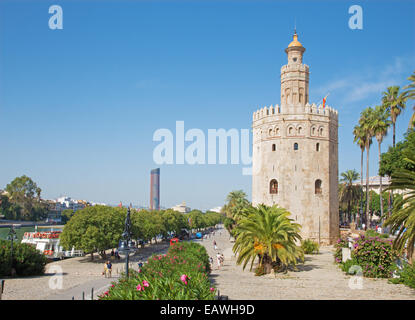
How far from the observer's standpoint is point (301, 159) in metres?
39.4

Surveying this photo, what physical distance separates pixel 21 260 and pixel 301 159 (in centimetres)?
2836

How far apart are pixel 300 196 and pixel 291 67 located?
14862 millimetres

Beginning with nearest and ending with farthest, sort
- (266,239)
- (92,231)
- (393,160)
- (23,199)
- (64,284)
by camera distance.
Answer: (64,284)
(266,239)
(393,160)
(92,231)
(23,199)

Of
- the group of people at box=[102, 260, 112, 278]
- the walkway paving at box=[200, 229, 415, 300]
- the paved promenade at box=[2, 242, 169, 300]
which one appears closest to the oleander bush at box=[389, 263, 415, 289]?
the walkway paving at box=[200, 229, 415, 300]

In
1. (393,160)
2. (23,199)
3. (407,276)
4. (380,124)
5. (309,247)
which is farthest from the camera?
(23,199)

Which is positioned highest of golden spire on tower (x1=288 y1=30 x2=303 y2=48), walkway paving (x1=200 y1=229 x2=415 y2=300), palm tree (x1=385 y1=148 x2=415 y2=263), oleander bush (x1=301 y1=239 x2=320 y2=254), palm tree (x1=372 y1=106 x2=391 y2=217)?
golden spire on tower (x1=288 y1=30 x2=303 y2=48)

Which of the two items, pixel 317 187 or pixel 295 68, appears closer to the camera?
pixel 317 187

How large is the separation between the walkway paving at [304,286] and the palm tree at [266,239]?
1238 millimetres

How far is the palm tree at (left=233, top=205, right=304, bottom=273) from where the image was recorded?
22791 millimetres

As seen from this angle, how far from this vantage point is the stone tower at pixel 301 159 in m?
39.2

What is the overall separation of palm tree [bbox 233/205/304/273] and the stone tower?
612 inches

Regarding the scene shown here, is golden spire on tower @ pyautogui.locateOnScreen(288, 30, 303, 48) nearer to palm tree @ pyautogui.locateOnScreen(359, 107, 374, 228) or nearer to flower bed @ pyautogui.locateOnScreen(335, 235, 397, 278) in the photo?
palm tree @ pyautogui.locateOnScreen(359, 107, 374, 228)

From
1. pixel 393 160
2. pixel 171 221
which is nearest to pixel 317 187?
pixel 393 160

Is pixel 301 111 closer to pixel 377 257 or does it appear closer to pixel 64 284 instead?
pixel 377 257
